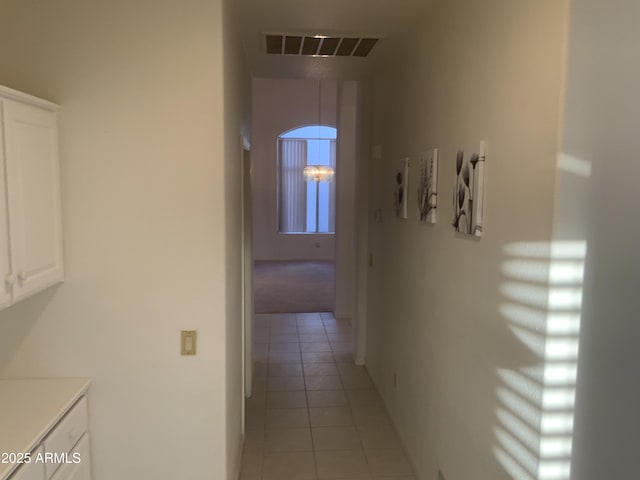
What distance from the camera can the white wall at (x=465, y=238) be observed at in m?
1.59

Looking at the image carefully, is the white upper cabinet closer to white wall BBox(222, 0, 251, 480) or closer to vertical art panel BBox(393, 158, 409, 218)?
white wall BBox(222, 0, 251, 480)

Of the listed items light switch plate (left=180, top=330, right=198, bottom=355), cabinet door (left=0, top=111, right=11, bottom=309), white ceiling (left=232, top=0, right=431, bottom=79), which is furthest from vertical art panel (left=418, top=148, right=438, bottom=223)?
cabinet door (left=0, top=111, right=11, bottom=309)

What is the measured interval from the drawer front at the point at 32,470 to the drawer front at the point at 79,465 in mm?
148

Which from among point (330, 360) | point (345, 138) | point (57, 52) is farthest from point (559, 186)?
point (345, 138)

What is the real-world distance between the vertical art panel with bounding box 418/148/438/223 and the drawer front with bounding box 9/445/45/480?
1.99 m

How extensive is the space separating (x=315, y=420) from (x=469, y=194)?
7.42 ft

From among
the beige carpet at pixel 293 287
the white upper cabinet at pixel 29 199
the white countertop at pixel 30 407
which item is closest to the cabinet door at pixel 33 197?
the white upper cabinet at pixel 29 199

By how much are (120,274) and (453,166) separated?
1599mm

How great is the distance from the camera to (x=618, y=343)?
1.52 metres

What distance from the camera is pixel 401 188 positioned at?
128 inches

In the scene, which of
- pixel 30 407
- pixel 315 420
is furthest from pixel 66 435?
pixel 315 420

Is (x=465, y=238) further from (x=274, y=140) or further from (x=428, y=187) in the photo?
(x=274, y=140)

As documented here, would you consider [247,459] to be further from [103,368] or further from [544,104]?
[544,104]

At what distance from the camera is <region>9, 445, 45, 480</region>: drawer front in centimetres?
157
